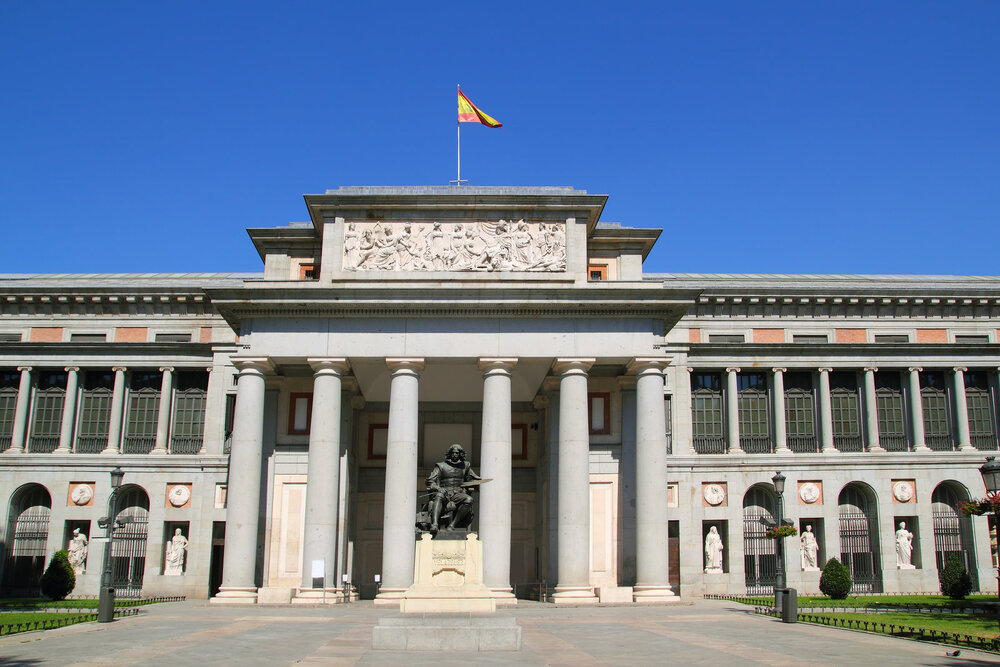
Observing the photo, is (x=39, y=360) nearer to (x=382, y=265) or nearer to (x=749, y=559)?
(x=382, y=265)

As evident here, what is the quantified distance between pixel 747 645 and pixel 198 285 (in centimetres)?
4314

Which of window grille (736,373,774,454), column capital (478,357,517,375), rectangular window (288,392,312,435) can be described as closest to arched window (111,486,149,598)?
rectangular window (288,392,312,435)

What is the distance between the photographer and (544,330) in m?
41.9

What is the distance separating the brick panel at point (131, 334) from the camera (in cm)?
5794

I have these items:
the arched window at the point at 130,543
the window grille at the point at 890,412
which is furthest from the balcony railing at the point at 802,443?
the arched window at the point at 130,543

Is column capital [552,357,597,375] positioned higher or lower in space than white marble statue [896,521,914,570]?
higher

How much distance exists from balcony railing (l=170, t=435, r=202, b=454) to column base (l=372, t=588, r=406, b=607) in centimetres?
2230

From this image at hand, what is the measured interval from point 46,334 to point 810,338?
4803cm

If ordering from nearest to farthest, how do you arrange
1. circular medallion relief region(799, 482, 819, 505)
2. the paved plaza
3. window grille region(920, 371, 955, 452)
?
1. the paved plaza
2. circular medallion relief region(799, 482, 819, 505)
3. window grille region(920, 371, 955, 452)

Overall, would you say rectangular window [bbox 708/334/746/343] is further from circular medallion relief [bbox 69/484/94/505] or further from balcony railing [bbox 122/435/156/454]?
circular medallion relief [bbox 69/484/94/505]

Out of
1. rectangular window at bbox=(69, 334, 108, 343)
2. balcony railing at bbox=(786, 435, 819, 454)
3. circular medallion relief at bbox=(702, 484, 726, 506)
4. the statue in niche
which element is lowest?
the statue in niche

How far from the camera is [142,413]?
57.2 m

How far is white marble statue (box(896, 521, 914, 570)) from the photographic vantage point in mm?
55094

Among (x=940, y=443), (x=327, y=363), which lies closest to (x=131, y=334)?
(x=327, y=363)
